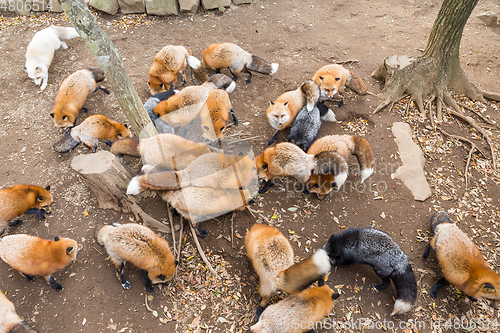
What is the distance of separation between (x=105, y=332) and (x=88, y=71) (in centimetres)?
601

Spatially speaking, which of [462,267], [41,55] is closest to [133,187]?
[462,267]

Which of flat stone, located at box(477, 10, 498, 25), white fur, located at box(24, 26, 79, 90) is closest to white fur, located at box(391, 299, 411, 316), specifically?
white fur, located at box(24, 26, 79, 90)

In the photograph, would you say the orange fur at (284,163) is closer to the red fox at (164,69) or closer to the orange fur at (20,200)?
the red fox at (164,69)

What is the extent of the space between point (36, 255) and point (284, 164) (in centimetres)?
425

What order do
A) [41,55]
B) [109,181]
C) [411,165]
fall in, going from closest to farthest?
[109,181] < [411,165] < [41,55]

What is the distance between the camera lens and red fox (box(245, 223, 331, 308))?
3482 mm

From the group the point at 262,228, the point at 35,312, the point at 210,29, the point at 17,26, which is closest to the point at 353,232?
the point at 262,228

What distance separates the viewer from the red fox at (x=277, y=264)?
3.48 meters

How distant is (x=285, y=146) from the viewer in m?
5.34

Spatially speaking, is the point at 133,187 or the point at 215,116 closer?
the point at 133,187

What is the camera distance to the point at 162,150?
514cm

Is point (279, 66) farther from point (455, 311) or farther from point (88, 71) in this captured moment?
point (455, 311)

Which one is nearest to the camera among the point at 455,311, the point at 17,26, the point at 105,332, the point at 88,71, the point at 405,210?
the point at 105,332

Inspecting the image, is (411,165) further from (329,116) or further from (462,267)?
(462,267)
